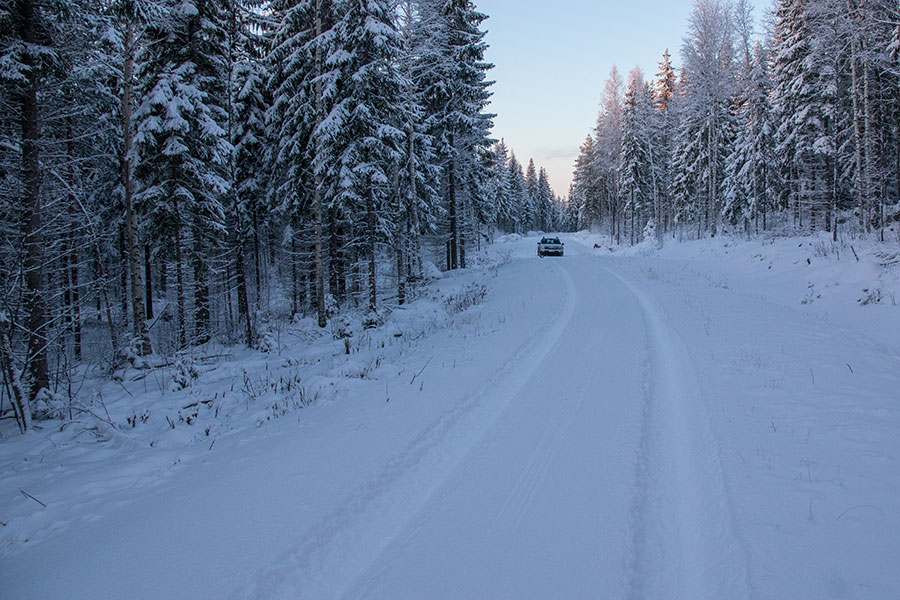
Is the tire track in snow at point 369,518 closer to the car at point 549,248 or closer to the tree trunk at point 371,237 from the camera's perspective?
the tree trunk at point 371,237

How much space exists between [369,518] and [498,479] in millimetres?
1229

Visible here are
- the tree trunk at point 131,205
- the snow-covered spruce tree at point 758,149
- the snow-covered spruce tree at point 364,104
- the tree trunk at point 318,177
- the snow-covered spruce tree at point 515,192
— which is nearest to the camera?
the tree trunk at point 131,205

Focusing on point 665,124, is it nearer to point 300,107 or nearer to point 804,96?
point 804,96

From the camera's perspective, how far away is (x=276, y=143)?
19.8 meters

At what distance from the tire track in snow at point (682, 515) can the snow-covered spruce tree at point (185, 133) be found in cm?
1529

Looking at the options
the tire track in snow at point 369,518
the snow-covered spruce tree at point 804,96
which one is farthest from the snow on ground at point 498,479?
the snow-covered spruce tree at point 804,96

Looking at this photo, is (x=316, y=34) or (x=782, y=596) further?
(x=316, y=34)

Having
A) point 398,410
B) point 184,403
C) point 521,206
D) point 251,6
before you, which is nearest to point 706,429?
point 398,410

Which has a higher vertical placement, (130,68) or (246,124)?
(246,124)

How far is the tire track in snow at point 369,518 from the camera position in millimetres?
2826

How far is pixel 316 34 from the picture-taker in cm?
1608

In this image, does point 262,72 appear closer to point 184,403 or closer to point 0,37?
point 0,37

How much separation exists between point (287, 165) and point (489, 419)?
18098 mm

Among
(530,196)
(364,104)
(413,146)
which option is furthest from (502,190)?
(364,104)
